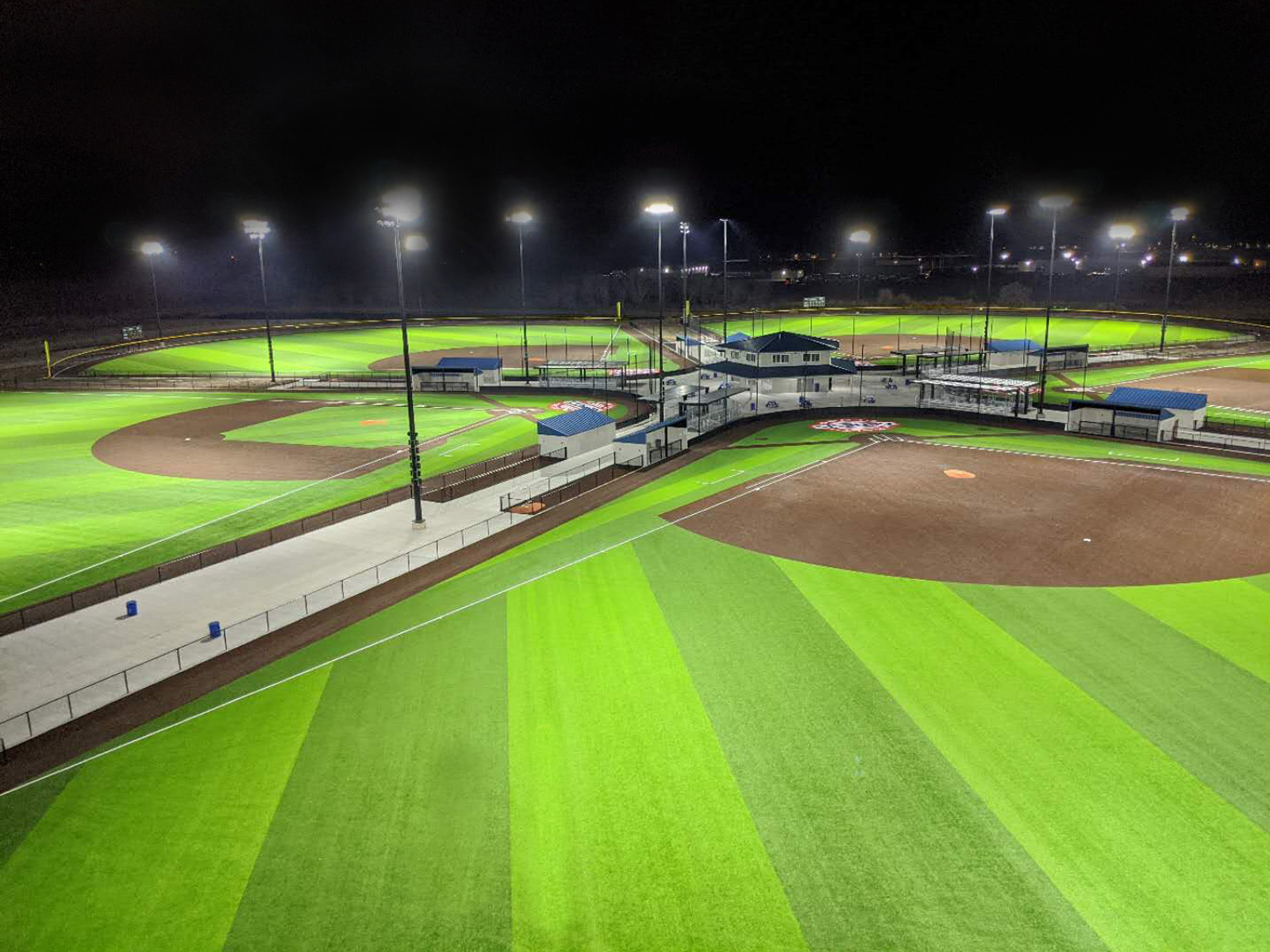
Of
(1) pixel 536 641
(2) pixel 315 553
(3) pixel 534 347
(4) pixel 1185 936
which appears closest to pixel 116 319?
(3) pixel 534 347

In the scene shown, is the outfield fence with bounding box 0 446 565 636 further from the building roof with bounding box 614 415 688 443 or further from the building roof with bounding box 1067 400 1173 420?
the building roof with bounding box 1067 400 1173 420

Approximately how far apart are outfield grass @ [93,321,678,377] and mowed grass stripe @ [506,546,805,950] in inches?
2695

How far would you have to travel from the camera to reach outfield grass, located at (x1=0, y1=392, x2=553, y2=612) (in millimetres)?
35500

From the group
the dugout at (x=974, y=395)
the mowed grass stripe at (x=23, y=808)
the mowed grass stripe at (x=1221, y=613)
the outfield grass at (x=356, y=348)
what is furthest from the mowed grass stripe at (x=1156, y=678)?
the outfield grass at (x=356, y=348)

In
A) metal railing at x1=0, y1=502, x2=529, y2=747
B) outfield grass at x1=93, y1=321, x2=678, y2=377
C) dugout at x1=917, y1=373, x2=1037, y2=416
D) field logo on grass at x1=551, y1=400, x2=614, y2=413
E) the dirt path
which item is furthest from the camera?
outfield grass at x1=93, y1=321, x2=678, y2=377

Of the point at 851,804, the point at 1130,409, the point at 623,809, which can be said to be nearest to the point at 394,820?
the point at 623,809

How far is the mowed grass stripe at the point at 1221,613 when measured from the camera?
2481 cm

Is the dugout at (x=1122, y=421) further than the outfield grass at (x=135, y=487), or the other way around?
the dugout at (x=1122, y=421)

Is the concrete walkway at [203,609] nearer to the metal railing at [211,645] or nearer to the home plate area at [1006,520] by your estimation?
the metal railing at [211,645]

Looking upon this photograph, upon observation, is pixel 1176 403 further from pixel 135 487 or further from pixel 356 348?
pixel 356 348

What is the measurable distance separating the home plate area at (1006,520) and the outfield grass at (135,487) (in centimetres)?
2158

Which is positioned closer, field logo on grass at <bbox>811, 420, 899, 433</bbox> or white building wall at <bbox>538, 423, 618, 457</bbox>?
white building wall at <bbox>538, 423, 618, 457</bbox>

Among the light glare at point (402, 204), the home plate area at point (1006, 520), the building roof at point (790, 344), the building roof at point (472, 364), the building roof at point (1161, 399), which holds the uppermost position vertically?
the light glare at point (402, 204)

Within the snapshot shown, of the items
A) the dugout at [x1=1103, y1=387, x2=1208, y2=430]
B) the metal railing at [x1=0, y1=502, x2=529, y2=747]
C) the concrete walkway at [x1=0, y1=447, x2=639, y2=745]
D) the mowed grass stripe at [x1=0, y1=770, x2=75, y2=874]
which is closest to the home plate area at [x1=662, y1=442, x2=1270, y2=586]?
the dugout at [x1=1103, y1=387, x2=1208, y2=430]
